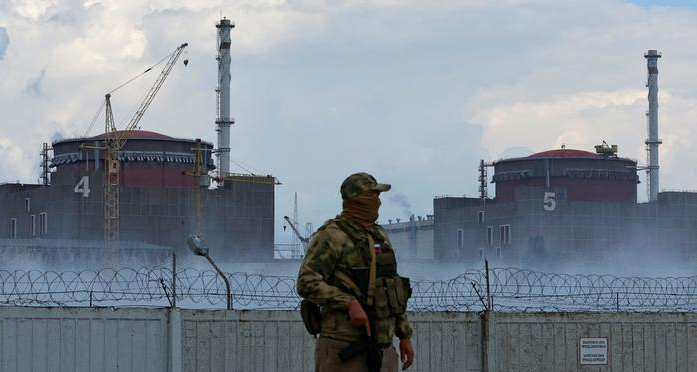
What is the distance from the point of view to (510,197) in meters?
130

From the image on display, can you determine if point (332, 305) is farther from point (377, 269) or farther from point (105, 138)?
point (105, 138)

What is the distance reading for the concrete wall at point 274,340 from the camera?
17.1m

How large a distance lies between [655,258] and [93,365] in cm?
10883

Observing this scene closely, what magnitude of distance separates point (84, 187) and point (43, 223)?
452 cm

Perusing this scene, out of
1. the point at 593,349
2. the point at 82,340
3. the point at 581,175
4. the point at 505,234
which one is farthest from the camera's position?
the point at 581,175

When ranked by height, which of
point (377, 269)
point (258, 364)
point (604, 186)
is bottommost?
point (258, 364)

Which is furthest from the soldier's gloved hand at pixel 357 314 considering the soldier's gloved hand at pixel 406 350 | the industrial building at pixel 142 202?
the industrial building at pixel 142 202

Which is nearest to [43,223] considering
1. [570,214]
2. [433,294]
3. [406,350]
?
[570,214]

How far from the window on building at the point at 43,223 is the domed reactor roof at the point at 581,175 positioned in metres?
41.8

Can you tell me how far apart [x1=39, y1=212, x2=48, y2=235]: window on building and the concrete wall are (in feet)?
313

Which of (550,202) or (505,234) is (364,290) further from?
(505,234)

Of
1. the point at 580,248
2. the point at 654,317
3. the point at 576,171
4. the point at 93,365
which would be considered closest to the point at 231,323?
the point at 93,365

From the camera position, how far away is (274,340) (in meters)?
17.9

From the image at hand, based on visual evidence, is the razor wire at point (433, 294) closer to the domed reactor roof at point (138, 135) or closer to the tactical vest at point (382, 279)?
the tactical vest at point (382, 279)
